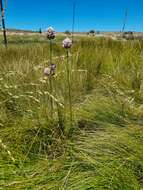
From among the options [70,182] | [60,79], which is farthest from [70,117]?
[60,79]

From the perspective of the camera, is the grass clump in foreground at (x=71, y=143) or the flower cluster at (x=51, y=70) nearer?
the grass clump in foreground at (x=71, y=143)

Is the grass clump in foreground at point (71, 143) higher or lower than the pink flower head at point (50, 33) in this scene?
lower

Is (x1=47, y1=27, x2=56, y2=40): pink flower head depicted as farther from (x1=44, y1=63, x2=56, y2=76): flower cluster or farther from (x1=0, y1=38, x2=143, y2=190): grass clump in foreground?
(x1=0, y1=38, x2=143, y2=190): grass clump in foreground

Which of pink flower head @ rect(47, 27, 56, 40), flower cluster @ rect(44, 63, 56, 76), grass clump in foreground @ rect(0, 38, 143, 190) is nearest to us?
grass clump in foreground @ rect(0, 38, 143, 190)

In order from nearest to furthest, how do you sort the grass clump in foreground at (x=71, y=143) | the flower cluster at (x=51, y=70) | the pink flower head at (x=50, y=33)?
the grass clump in foreground at (x=71, y=143) < the pink flower head at (x=50, y=33) < the flower cluster at (x=51, y=70)

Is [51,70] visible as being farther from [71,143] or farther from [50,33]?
[71,143]

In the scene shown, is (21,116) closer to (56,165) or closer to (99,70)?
(56,165)

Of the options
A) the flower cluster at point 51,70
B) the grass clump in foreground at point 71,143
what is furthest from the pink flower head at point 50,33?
the grass clump in foreground at point 71,143

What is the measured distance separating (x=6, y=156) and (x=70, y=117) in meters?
0.53

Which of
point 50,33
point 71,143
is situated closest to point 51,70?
point 50,33

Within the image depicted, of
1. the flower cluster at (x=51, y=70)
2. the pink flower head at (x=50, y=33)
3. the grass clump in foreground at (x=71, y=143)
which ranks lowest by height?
the grass clump in foreground at (x=71, y=143)

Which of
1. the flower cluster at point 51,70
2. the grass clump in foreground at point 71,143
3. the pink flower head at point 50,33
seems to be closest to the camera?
the grass clump in foreground at point 71,143

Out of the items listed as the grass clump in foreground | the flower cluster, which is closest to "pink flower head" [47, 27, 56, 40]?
the flower cluster

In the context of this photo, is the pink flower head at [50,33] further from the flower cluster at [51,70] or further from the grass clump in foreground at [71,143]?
the grass clump in foreground at [71,143]
